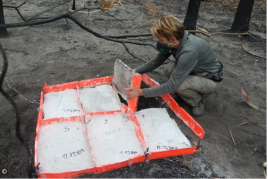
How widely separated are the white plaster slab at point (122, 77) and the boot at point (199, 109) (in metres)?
0.77

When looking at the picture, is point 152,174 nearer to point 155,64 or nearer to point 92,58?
point 155,64

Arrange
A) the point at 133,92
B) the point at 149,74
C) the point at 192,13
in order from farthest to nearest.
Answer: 1. the point at 192,13
2. the point at 149,74
3. the point at 133,92

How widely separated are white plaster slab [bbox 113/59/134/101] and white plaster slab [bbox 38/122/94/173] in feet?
2.25

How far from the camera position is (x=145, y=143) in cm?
212

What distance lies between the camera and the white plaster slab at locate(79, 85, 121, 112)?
2596mm

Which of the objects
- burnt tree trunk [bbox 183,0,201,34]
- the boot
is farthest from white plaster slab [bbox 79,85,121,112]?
burnt tree trunk [bbox 183,0,201,34]

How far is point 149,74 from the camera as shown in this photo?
137 inches

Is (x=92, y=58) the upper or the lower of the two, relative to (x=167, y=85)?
lower

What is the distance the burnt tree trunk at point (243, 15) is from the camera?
5.21 metres

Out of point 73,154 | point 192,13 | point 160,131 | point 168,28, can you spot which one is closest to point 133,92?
point 160,131

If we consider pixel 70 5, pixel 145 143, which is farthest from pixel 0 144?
pixel 70 5

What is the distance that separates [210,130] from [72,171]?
4.72 feet

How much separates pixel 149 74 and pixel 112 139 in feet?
4.98

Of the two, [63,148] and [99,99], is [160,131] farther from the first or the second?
[63,148]
